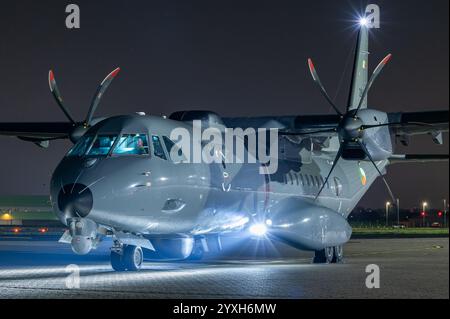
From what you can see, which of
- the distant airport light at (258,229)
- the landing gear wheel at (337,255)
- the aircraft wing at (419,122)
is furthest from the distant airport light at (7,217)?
the distant airport light at (258,229)

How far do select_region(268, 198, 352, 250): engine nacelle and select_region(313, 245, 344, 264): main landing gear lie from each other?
395 millimetres

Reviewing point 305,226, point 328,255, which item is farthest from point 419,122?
point 328,255

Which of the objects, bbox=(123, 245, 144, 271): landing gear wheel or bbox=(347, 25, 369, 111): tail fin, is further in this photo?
bbox=(347, 25, 369, 111): tail fin

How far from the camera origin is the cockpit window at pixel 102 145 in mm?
17328

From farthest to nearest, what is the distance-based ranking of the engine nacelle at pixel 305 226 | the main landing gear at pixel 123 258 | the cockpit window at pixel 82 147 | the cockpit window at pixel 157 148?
the engine nacelle at pixel 305 226, the main landing gear at pixel 123 258, the cockpit window at pixel 157 148, the cockpit window at pixel 82 147

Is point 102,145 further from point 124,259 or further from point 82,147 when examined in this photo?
point 124,259

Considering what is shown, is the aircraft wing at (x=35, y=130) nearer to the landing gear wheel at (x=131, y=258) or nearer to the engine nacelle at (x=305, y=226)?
the engine nacelle at (x=305, y=226)

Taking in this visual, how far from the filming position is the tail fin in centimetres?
2836

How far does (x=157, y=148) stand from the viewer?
18062 mm

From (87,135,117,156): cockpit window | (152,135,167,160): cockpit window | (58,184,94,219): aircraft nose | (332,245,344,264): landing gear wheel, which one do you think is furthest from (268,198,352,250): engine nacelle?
(58,184,94,219): aircraft nose

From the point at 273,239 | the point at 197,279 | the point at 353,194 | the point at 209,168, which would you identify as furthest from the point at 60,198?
the point at 353,194

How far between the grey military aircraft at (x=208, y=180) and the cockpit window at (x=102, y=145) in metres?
0.02

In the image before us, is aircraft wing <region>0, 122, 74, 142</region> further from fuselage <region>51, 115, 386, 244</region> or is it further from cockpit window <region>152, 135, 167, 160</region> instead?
cockpit window <region>152, 135, 167, 160</region>
